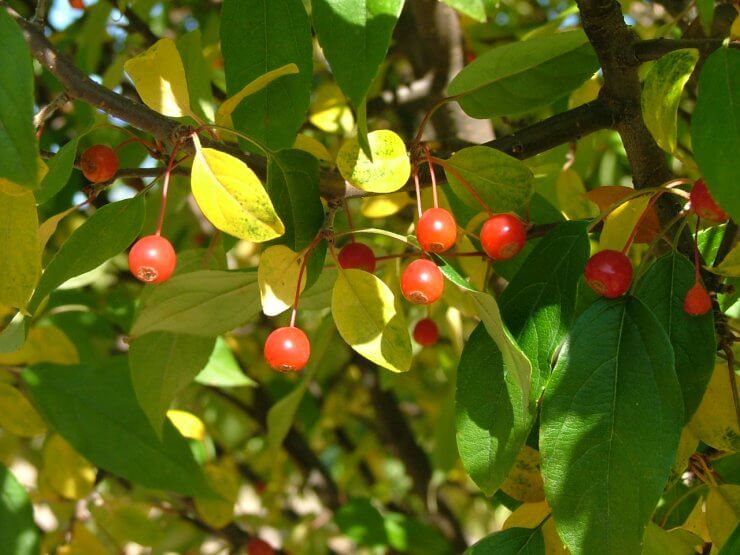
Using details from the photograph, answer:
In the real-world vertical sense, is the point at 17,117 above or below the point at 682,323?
above

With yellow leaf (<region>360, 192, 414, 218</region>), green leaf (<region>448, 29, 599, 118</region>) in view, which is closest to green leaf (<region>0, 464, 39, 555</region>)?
yellow leaf (<region>360, 192, 414, 218</region>)

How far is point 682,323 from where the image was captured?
91cm

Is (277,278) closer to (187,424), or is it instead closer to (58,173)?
(58,173)

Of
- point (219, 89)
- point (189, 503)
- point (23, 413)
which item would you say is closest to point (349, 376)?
point (189, 503)

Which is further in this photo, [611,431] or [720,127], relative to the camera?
[611,431]

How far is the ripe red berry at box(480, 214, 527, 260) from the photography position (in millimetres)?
929

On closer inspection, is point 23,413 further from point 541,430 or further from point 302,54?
point 541,430

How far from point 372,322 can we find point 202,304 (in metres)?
0.22

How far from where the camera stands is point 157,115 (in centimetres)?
93

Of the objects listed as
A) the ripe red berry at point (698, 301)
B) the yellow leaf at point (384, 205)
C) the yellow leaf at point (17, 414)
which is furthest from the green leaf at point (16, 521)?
the ripe red berry at point (698, 301)

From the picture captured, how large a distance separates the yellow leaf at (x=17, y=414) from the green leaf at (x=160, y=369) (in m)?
0.37

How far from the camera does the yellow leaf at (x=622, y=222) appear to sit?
91 cm

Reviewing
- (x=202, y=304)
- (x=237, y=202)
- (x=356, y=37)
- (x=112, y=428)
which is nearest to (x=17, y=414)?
(x=112, y=428)

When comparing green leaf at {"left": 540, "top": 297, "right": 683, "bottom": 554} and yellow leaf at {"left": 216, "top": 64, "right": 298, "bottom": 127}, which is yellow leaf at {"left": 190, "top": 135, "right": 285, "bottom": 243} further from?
green leaf at {"left": 540, "top": 297, "right": 683, "bottom": 554}
